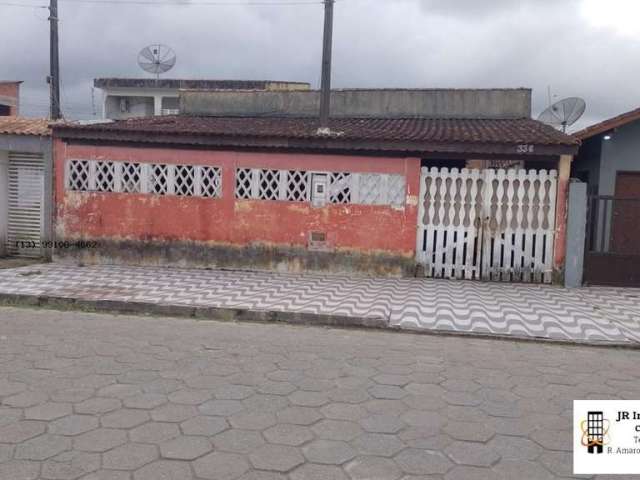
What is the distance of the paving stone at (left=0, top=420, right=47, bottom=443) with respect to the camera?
3342mm

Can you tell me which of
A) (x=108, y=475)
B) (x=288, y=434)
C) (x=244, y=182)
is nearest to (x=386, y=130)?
(x=244, y=182)

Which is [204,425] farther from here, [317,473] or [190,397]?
[317,473]

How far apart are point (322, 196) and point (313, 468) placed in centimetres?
741

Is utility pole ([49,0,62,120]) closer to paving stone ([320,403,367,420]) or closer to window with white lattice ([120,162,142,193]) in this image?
window with white lattice ([120,162,142,193])

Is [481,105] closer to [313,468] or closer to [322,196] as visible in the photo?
[322,196]

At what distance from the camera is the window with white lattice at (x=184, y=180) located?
415 inches

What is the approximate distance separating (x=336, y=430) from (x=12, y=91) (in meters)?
34.3

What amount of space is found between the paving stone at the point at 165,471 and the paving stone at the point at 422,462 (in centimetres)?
122

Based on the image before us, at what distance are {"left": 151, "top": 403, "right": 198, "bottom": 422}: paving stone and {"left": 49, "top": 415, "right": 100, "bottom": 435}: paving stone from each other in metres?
0.39

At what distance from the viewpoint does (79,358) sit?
16.5 feet

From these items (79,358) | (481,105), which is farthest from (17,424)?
(481,105)

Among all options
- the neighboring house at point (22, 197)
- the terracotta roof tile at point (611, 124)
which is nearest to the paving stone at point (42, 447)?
the neighboring house at point (22, 197)

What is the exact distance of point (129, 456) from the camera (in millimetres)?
3160

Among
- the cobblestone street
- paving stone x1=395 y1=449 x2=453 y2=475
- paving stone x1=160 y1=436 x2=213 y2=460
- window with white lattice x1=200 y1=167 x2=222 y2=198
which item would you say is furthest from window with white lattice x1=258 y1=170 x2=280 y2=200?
paving stone x1=395 y1=449 x2=453 y2=475
